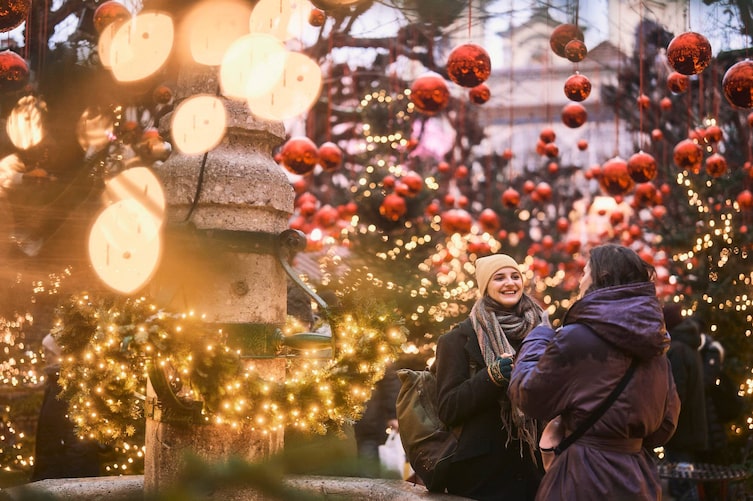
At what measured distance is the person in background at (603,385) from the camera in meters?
3.02

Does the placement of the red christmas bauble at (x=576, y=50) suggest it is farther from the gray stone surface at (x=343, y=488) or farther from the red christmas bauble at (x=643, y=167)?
the gray stone surface at (x=343, y=488)

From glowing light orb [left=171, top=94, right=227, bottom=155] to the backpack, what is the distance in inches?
52.0

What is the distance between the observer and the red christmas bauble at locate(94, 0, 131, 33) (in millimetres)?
3922

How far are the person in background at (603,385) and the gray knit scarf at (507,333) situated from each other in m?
0.42

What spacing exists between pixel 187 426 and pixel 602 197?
2158cm

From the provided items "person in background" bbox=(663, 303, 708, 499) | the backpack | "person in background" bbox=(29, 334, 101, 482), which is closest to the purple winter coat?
the backpack

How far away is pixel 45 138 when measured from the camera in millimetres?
2566

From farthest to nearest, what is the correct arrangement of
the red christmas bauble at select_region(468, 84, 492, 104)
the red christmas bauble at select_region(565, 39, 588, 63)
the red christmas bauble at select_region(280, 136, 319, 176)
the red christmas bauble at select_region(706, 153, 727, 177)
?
the red christmas bauble at select_region(706, 153, 727, 177), the red christmas bauble at select_region(468, 84, 492, 104), the red christmas bauble at select_region(280, 136, 319, 176), the red christmas bauble at select_region(565, 39, 588, 63)

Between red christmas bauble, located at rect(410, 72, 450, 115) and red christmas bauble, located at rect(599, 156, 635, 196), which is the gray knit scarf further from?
red christmas bauble, located at rect(599, 156, 635, 196)

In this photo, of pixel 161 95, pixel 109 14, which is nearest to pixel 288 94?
pixel 161 95

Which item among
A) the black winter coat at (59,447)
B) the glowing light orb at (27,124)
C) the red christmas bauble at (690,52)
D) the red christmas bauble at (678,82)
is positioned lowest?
the black winter coat at (59,447)

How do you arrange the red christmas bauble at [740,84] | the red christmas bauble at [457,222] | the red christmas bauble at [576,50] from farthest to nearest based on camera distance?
the red christmas bauble at [457,222]
the red christmas bauble at [576,50]
the red christmas bauble at [740,84]

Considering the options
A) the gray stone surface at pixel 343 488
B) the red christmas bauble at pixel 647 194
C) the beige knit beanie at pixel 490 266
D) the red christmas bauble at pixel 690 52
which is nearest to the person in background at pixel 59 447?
the gray stone surface at pixel 343 488

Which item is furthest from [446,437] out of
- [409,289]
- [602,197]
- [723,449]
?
[602,197]
